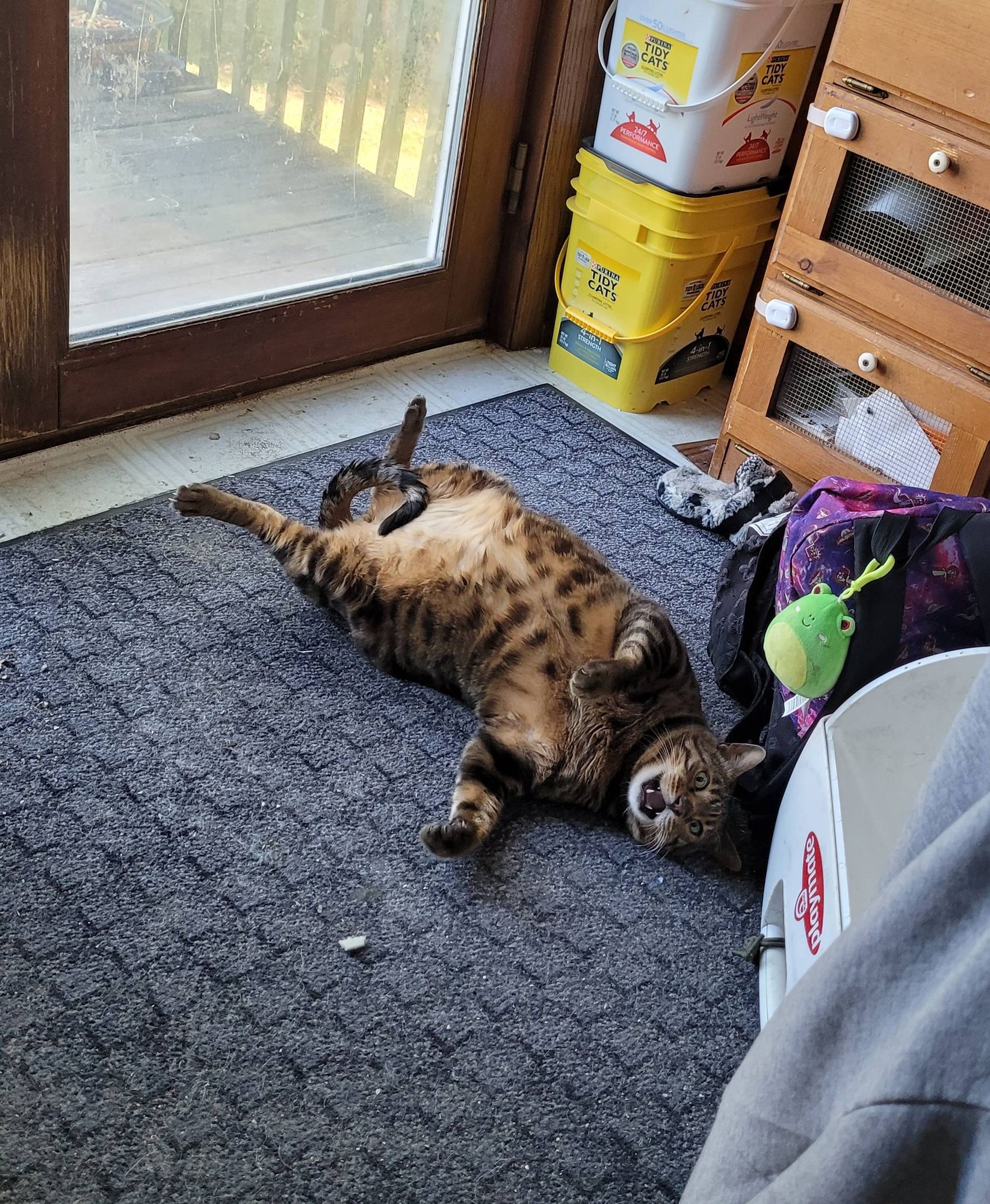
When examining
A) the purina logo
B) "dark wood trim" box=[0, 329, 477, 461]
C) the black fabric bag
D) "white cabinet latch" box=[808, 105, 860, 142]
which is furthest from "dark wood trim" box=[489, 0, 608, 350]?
the purina logo

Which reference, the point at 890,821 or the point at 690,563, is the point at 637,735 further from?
the point at 690,563

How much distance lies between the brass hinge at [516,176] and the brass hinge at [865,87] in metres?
0.80

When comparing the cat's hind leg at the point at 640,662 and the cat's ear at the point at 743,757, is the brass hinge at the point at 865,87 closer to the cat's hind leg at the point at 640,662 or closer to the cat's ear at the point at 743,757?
the cat's hind leg at the point at 640,662

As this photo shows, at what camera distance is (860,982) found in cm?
A: 60

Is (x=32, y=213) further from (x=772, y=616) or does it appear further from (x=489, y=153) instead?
(x=772, y=616)

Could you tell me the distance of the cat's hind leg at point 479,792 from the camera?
1.52m

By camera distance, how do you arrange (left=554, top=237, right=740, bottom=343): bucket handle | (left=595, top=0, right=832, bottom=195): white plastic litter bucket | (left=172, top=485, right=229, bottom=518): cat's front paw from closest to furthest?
(left=172, top=485, right=229, bottom=518): cat's front paw → (left=595, top=0, right=832, bottom=195): white plastic litter bucket → (left=554, top=237, right=740, bottom=343): bucket handle

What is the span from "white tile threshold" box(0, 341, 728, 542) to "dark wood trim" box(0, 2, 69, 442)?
0.11 meters

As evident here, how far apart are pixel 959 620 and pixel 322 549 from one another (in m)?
0.97

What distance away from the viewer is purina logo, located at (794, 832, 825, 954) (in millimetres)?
1315

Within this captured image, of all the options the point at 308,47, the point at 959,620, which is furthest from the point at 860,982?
the point at 308,47

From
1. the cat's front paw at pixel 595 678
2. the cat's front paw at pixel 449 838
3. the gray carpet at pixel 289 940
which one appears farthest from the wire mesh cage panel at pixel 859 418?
the cat's front paw at pixel 449 838

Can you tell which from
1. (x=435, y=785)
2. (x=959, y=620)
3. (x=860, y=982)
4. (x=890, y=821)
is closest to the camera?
(x=860, y=982)

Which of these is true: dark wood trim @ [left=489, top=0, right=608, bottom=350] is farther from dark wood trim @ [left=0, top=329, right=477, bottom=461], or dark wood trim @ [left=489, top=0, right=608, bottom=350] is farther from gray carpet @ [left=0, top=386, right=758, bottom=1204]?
gray carpet @ [left=0, top=386, right=758, bottom=1204]
